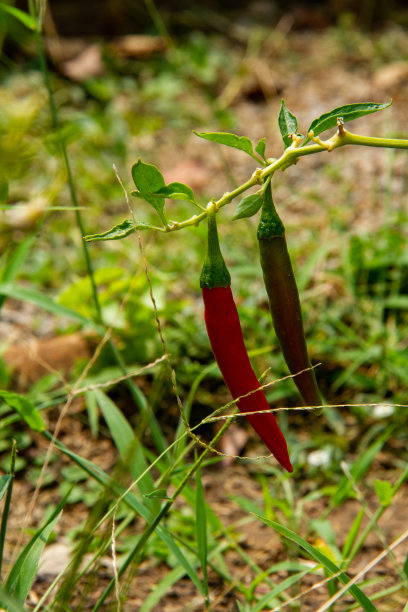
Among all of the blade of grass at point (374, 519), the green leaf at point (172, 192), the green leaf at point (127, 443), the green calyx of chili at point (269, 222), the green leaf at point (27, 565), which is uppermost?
the green leaf at point (172, 192)

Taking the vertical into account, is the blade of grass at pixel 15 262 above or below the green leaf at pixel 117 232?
above

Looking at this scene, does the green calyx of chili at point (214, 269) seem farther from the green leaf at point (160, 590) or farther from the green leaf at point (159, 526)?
the green leaf at point (160, 590)

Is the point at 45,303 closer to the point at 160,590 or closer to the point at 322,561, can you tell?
the point at 160,590

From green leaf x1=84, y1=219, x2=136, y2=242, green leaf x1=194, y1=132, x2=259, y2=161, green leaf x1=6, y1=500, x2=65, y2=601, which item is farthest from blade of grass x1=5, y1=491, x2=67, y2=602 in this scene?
green leaf x1=194, y1=132, x2=259, y2=161

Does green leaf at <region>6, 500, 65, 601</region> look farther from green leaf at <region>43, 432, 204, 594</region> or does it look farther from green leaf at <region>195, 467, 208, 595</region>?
green leaf at <region>195, 467, 208, 595</region>

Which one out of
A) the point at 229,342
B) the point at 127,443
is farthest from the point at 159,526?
the point at 229,342

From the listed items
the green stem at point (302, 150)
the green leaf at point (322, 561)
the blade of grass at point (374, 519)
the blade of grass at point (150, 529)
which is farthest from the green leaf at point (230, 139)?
the blade of grass at point (374, 519)
